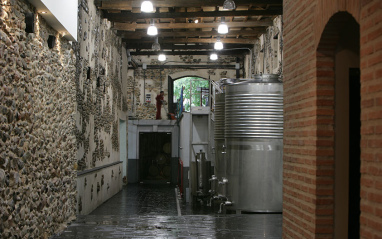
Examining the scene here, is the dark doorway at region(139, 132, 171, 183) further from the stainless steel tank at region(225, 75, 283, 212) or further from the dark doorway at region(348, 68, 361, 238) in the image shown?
the dark doorway at region(348, 68, 361, 238)

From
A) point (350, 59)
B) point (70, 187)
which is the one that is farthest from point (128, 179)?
point (350, 59)

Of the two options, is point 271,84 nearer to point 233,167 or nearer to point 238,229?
point 233,167

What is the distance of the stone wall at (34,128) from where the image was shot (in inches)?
199

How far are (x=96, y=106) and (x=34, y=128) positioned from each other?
5.97 meters

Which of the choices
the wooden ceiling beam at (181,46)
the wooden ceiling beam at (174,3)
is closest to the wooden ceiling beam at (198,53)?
the wooden ceiling beam at (181,46)

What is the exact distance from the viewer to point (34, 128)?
20.0 feet

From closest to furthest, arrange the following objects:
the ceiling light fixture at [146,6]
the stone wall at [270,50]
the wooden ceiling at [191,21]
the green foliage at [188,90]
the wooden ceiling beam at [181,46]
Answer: the ceiling light fixture at [146,6] → the wooden ceiling at [191,21] → the stone wall at [270,50] → the wooden ceiling beam at [181,46] → the green foliage at [188,90]

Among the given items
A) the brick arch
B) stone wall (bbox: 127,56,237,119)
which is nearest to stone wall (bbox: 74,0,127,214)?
stone wall (bbox: 127,56,237,119)

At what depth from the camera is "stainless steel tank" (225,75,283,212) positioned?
8352mm

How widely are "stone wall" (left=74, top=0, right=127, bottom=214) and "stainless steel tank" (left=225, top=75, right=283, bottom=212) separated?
3220mm

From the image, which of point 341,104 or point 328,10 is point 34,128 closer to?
point 341,104

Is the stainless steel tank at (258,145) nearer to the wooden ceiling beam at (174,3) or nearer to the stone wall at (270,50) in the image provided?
the wooden ceiling beam at (174,3)

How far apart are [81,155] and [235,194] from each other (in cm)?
342

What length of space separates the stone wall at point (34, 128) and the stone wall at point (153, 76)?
1179 centimetres
